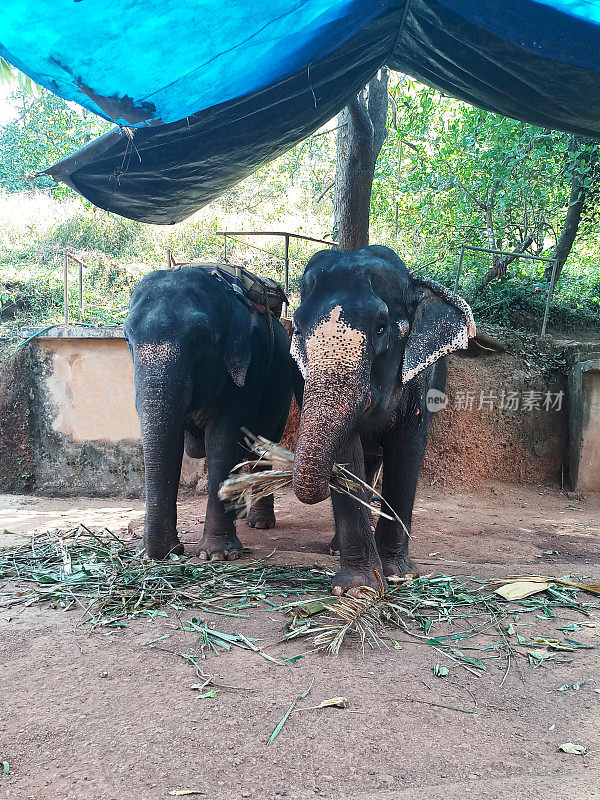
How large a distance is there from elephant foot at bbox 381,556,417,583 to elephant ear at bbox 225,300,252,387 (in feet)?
5.00

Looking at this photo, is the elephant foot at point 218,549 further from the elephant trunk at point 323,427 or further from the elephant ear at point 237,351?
the elephant trunk at point 323,427

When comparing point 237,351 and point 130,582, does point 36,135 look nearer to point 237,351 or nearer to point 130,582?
point 237,351

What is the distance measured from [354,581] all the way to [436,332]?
143 centimetres

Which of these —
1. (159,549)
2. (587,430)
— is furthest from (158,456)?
(587,430)

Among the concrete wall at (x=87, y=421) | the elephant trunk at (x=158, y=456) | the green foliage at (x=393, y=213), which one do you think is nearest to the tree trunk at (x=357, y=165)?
the green foliage at (x=393, y=213)

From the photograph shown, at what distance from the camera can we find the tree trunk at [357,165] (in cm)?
734

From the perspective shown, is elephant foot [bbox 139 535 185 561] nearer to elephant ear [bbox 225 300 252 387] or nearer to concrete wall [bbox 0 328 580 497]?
elephant ear [bbox 225 300 252 387]

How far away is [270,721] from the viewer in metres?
2.31

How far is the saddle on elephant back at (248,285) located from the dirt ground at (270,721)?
2514 mm

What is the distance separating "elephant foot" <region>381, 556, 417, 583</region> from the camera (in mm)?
4129

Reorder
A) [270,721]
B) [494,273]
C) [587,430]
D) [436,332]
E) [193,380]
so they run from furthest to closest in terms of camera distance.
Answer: [494,273]
[587,430]
[193,380]
[436,332]
[270,721]

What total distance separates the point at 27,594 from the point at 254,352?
2.24 metres

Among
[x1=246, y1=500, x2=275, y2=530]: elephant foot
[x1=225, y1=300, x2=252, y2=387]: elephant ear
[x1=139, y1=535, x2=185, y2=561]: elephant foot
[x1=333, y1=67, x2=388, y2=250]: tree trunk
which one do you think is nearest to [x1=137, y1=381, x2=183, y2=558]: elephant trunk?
[x1=139, y1=535, x2=185, y2=561]: elephant foot

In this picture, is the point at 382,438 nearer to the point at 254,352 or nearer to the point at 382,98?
the point at 254,352
